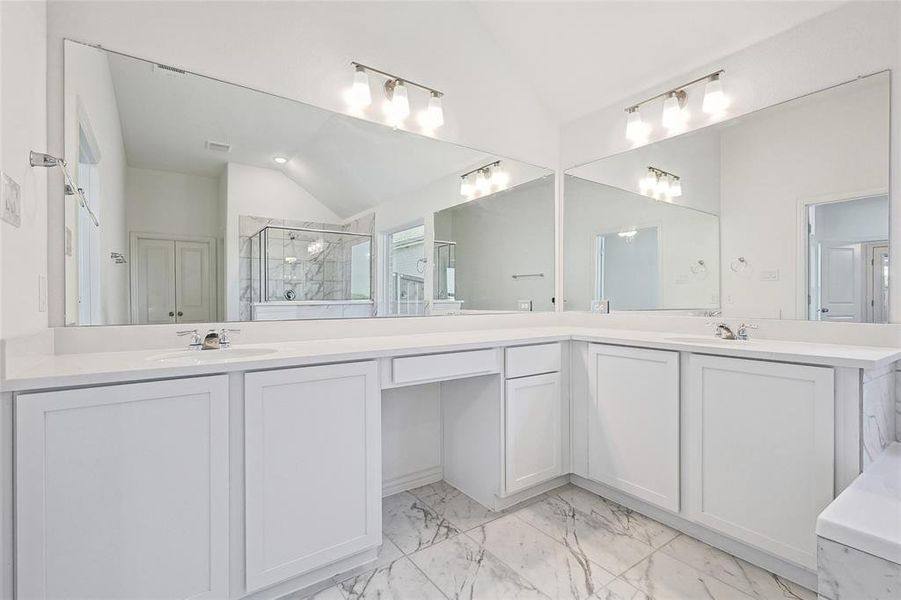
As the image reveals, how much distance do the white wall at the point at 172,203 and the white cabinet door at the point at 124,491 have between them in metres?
0.79

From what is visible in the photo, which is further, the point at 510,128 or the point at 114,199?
the point at 510,128

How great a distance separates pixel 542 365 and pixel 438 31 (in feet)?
6.30

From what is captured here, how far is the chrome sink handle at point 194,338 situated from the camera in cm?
163

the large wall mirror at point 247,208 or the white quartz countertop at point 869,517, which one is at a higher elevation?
the large wall mirror at point 247,208

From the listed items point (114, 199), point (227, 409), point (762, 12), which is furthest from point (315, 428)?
point (762, 12)

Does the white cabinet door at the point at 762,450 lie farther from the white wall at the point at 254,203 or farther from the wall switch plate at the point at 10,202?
the wall switch plate at the point at 10,202

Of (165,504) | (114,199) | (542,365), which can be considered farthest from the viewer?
(542,365)

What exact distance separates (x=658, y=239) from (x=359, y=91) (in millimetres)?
1845

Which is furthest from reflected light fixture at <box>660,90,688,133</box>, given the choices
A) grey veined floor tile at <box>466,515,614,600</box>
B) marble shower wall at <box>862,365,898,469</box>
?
grey veined floor tile at <box>466,515,614,600</box>

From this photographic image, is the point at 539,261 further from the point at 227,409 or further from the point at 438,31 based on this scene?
the point at 227,409

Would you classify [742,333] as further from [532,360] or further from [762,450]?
[532,360]

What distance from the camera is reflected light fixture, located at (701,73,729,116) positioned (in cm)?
213

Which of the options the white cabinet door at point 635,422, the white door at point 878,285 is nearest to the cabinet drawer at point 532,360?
the white cabinet door at point 635,422

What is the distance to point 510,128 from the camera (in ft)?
8.95
